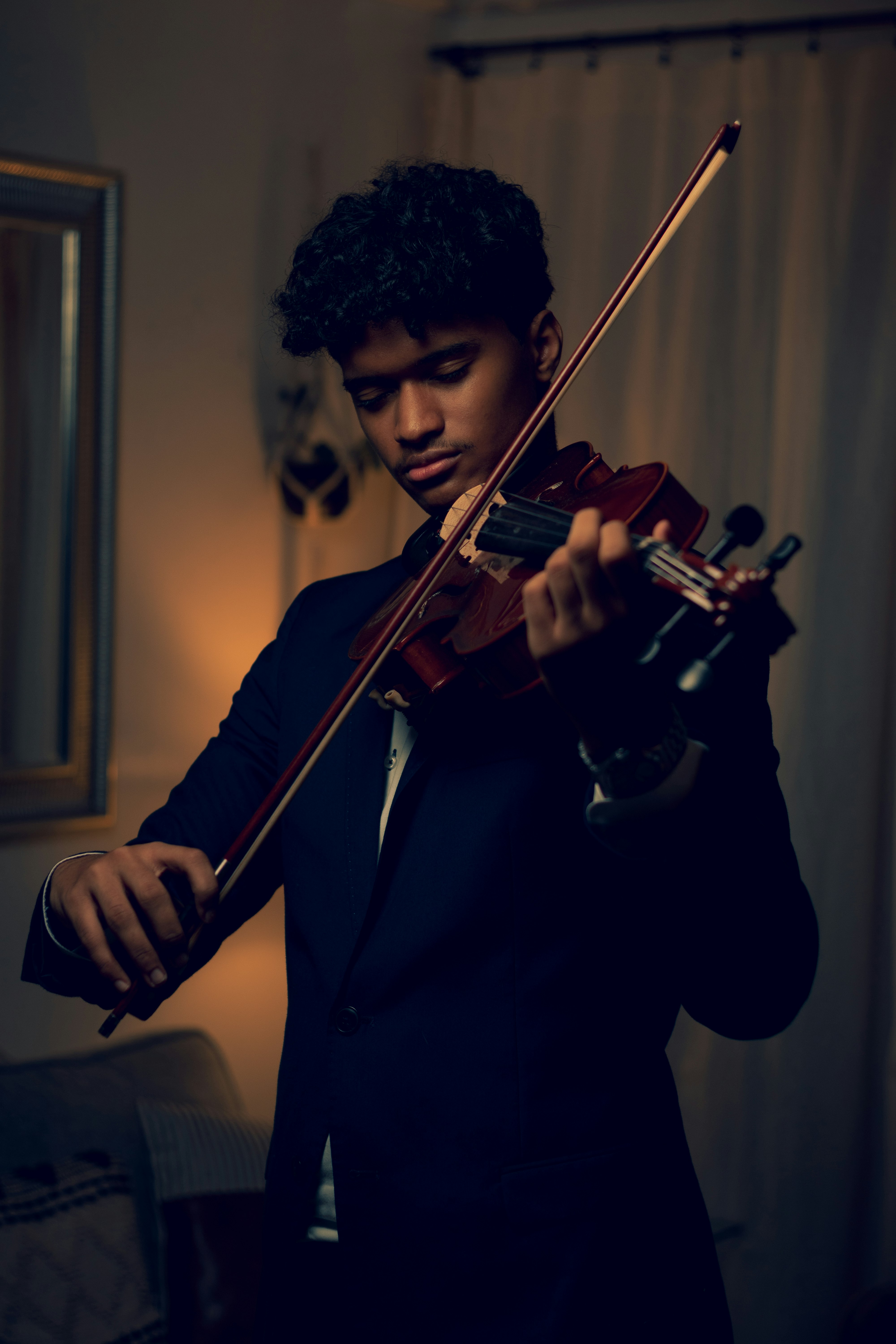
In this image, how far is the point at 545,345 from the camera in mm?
1162

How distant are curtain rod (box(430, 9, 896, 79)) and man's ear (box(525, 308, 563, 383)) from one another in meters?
1.64

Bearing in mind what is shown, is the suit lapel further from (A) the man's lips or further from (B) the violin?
(A) the man's lips

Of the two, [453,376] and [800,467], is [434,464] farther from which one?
[800,467]

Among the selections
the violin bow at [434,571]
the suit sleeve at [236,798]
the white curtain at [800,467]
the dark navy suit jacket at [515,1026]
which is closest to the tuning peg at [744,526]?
the dark navy suit jacket at [515,1026]

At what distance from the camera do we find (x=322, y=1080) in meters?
1.02

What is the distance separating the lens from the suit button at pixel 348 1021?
0.99 m

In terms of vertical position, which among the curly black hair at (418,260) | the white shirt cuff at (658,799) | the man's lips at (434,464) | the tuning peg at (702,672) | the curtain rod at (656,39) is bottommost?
the white shirt cuff at (658,799)

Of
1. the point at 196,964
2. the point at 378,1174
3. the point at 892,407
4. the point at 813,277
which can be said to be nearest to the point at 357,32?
the point at 813,277

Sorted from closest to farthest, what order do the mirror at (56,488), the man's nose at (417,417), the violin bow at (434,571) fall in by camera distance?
the violin bow at (434,571)
the man's nose at (417,417)
the mirror at (56,488)

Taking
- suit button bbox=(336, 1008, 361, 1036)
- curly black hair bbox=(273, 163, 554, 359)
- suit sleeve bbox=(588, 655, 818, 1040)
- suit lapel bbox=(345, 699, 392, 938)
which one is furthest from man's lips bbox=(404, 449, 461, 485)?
suit button bbox=(336, 1008, 361, 1036)

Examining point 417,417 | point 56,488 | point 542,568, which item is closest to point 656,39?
point 56,488

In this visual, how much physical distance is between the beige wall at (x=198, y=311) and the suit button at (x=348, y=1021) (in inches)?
57.0

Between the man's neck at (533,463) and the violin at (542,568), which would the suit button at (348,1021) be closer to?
the violin at (542,568)

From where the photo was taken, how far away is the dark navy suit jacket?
0.91 meters
